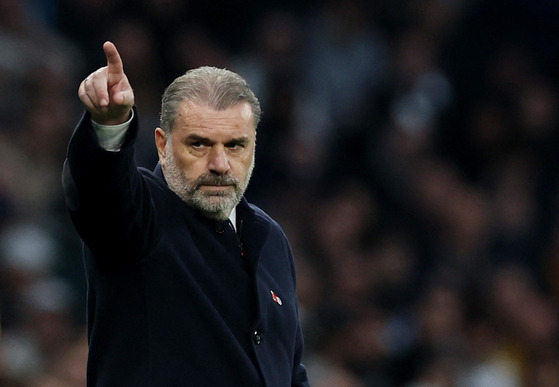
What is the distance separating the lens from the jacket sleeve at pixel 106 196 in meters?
2.64

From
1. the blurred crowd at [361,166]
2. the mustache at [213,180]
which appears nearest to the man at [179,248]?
the mustache at [213,180]

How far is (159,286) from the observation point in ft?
9.50

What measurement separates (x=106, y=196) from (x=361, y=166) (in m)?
4.80

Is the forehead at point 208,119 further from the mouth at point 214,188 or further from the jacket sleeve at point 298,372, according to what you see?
the jacket sleeve at point 298,372

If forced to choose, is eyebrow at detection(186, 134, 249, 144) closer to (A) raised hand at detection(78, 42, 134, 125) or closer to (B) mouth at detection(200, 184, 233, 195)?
(B) mouth at detection(200, 184, 233, 195)

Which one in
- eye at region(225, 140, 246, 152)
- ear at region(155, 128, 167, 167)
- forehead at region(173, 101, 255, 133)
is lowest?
ear at region(155, 128, 167, 167)

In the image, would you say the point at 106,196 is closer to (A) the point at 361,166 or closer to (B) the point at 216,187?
(B) the point at 216,187

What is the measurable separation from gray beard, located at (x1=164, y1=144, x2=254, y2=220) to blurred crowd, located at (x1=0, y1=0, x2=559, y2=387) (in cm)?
256

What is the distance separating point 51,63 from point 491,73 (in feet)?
9.77

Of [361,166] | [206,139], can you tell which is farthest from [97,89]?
[361,166]

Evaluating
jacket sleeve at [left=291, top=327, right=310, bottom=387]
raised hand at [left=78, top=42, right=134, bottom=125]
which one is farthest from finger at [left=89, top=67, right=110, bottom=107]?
jacket sleeve at [left=291, top=327, right=310, bottom=387]

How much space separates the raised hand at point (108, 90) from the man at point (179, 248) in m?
0.01

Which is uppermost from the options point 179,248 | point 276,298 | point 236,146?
point 236,146

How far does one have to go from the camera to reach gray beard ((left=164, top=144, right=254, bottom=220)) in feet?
9.89
